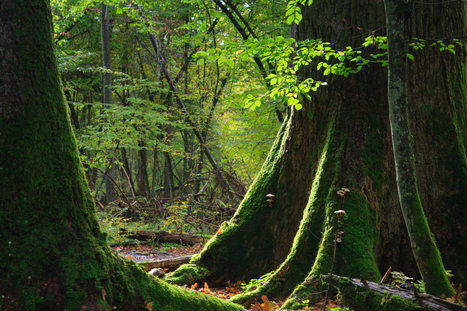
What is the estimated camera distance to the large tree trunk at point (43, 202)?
6.62ft

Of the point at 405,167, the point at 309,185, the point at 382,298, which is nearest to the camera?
the point at 382,298

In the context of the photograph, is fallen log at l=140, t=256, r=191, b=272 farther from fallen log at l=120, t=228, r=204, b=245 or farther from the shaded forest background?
fallen log at l=120, t=228, r=204, b=245

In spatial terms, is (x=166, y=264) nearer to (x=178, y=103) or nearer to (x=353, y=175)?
(x=353, y=175)

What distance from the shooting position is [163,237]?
30.3 ft

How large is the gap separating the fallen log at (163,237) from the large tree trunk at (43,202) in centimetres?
685

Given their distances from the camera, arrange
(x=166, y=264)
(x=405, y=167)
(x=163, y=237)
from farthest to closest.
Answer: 1. (x=163, y=237)
2. (x=166, y=264)
3. (x=405, y=167)

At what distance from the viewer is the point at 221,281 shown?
4.83 metres

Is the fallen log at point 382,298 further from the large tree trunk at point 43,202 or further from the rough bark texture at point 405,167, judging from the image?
the large tree trunk at point 43,202

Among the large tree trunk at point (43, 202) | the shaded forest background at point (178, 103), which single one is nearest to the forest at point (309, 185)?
the large tree trunk at point (43, 202)

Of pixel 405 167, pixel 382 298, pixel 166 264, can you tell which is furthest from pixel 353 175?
pixel 166 264

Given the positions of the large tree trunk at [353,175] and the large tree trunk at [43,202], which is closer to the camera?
the large tree trunk at [43,202]

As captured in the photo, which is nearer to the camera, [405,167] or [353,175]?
[405,167]

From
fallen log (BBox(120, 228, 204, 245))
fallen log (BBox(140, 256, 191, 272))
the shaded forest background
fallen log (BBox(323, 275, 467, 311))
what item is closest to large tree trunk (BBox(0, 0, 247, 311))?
fallen log (BBox(323, 275, 467, 311))

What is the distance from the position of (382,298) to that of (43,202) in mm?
2685
